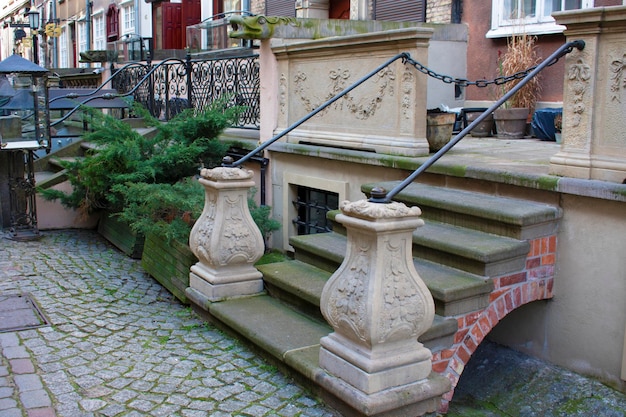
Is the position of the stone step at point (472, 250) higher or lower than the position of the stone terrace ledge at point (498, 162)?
lower

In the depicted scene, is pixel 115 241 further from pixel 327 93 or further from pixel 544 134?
pixel 544 134

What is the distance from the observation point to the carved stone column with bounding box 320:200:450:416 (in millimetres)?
3494

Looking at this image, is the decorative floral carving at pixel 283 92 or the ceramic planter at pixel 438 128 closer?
the ceramic planter at pixel 438 128

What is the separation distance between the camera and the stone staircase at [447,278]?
4117mm

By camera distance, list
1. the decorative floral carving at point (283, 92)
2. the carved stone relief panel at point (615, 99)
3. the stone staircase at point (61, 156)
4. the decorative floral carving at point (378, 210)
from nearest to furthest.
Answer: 1. the decorative floral carving at point (378, 210)
2. the carved stone relief panel at point (615, 99)
3. the decorative floral carving at point (283, 92)
4. the stone staircase at point (61, 156)

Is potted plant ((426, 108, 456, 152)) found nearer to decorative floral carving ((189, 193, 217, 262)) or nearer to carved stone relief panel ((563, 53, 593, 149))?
carved stone relief panel ((563, 53, 593, 149))

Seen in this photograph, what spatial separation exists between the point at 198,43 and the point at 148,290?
11.8m

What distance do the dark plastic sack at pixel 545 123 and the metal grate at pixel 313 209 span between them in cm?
272

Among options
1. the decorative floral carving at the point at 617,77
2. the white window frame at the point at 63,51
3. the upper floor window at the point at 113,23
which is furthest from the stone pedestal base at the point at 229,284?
the white window frame at the point at 63,51

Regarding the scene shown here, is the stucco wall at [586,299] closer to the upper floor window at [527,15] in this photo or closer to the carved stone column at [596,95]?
the carved stone column at [596,95]

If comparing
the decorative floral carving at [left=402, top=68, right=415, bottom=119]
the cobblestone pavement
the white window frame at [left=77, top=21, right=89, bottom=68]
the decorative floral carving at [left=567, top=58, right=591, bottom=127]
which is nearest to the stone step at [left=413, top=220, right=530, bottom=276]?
the decorative floral carving at [left=567, top=58, right=591, bottom=127]

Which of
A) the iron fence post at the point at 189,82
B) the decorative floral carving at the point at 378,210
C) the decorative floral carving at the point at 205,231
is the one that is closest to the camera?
the decorative floral carving at the point at 378,210

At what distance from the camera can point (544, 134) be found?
803 centimetres

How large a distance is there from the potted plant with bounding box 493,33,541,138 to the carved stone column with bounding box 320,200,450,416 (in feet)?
17.6
